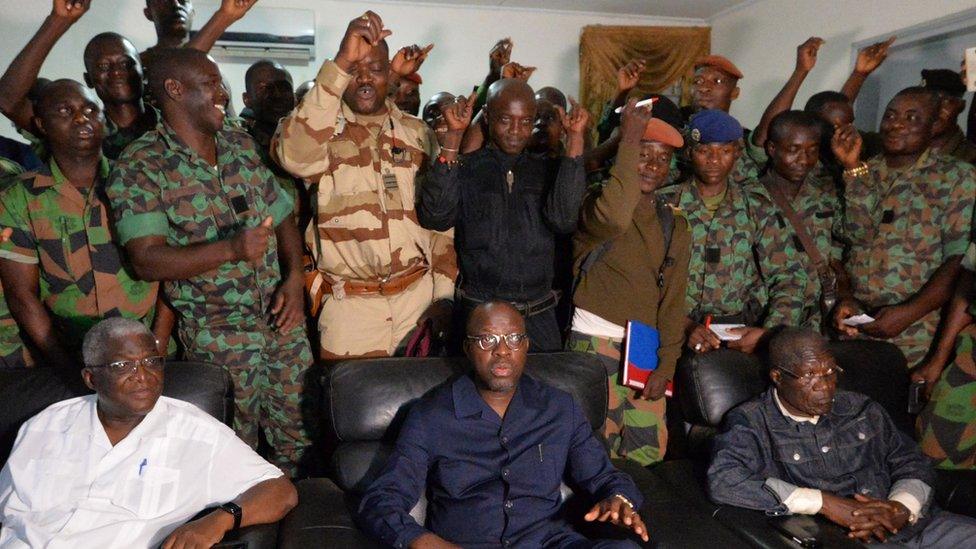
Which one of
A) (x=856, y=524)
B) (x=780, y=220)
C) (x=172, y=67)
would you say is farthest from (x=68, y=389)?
(x=780, y=220)

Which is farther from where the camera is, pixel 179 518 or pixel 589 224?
pixel 589 224

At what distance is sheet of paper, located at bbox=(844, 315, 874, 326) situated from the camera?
3.10m

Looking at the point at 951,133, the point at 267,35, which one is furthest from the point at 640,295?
the point at 267,35

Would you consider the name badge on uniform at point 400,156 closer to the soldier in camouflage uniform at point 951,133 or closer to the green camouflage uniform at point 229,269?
the green camouflage uniform at point 229,269

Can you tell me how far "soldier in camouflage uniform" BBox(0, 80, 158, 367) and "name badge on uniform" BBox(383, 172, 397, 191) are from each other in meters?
0.98

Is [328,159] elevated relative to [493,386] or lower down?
elevated

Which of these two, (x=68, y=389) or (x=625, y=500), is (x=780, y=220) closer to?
(x=625, y=500)

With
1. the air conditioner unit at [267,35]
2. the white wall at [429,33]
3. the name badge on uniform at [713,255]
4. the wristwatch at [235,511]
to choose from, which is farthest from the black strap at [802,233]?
the air conditioner unit at [267,35]

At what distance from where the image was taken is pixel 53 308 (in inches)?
103

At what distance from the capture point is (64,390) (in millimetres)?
2252

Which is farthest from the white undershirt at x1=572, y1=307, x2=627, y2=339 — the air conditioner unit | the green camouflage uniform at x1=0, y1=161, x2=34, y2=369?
the air conditioner unit

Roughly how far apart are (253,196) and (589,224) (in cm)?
126

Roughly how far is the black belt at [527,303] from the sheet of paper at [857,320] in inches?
50.6

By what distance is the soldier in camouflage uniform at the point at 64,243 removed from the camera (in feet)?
8.27
